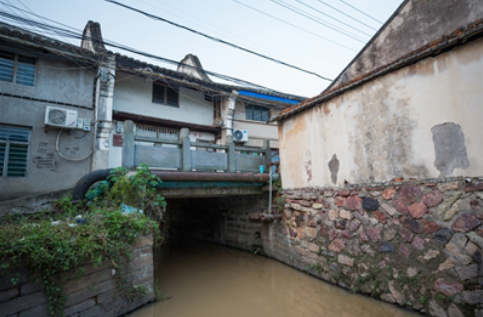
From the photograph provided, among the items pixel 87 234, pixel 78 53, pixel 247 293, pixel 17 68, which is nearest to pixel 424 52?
pixel 247 293

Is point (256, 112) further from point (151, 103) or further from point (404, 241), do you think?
point (404, 241)

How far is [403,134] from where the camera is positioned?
4258mm

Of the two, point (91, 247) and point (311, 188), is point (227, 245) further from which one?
point (91, 247)

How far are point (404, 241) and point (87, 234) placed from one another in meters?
4.97

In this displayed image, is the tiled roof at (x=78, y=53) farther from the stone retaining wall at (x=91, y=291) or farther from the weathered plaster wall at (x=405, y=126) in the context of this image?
the stone retaining wall at (x=91, y=291)

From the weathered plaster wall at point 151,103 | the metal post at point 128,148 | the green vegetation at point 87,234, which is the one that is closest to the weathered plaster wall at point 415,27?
the metal post at point 128,148

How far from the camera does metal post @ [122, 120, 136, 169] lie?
5.71 metres

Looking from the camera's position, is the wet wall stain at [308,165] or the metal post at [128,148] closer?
the metal post at [128,148]

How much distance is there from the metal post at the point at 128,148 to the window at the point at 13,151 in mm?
4034

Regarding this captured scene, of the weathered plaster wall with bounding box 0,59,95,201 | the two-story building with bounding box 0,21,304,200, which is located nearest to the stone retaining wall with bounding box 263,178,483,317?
the two-story building with bounding box 0,21,304,200

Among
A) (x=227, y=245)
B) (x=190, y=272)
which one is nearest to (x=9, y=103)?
(x=190, y=272)

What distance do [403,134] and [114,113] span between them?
28.5 ft

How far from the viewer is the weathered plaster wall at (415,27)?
504 centimetres

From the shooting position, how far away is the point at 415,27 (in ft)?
18.9
